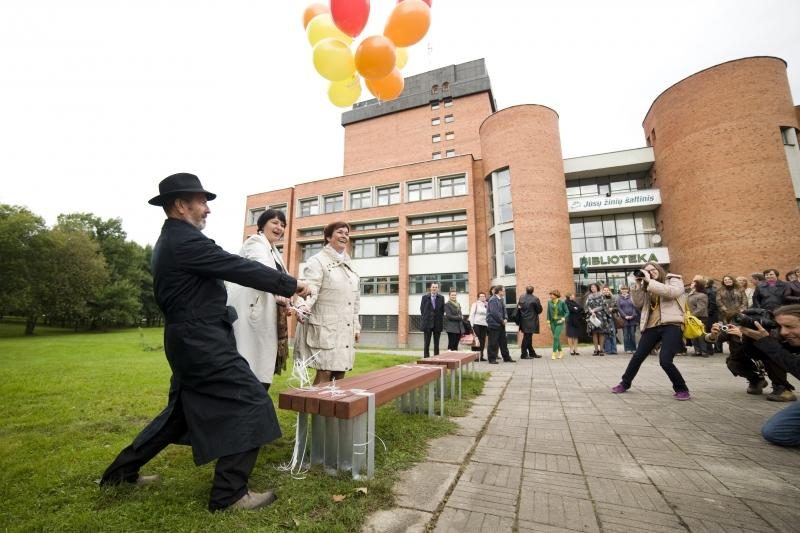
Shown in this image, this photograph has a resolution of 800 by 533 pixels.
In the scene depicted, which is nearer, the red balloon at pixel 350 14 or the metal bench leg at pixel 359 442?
the metal bench leg at pixel 359 442

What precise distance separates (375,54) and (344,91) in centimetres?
96

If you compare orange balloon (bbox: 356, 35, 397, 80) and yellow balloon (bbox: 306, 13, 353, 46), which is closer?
orange balloon (bbox: 356, 35, 397, 80)

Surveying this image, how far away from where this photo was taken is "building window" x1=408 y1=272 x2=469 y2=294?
76.9ft

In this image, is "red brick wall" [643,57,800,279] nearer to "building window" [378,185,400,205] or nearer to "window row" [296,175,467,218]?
"window row" [296,175,467,218]

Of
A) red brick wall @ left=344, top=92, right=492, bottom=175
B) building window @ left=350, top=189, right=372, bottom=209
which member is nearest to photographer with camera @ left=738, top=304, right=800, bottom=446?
building window @ left=350, top=189, right=372, bottom=209

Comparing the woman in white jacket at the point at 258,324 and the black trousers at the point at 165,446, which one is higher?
the woman in white jacket at the point at 258,324

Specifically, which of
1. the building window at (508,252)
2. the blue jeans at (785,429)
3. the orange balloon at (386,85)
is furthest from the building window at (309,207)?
the blue jeans at (785,429)

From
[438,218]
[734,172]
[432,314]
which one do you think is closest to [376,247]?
[438,218]

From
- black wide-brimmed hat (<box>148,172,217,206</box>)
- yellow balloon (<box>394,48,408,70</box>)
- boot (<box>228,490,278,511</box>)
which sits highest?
yellow balloon (<box>394,48,408,70</box>)

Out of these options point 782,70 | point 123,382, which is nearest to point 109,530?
point 123,382

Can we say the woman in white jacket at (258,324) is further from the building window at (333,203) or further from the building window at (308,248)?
the building window at (308,248)

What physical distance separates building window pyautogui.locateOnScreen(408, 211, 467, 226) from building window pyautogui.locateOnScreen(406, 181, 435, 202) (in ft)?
4.60

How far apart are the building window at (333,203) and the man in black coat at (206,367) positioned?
88.0 ft

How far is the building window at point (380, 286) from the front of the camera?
25578 mm
